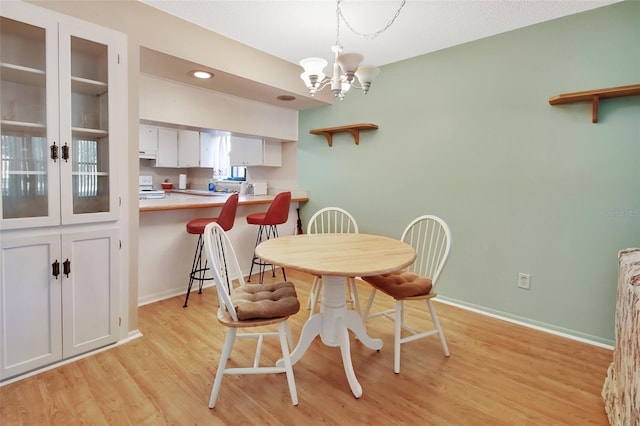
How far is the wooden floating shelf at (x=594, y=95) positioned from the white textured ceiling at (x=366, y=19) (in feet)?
1.97

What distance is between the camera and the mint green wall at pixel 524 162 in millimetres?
2180

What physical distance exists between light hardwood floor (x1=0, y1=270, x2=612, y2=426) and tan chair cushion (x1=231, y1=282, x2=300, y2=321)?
45 centimetres

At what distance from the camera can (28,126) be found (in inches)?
70.2

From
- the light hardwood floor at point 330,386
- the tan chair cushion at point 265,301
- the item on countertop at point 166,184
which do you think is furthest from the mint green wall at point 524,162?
the item on countertop at point 166,184

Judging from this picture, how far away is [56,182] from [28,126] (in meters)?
0.33

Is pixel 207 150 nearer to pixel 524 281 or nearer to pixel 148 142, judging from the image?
pixel 148 142

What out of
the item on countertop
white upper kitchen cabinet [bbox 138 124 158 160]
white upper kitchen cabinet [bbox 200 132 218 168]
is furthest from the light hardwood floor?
the item on countertop

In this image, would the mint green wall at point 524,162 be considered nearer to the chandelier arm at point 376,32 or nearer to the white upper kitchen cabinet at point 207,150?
the chandelier arm at point 376,32

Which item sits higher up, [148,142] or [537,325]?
[148,142]

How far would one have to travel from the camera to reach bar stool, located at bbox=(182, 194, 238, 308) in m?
2.78

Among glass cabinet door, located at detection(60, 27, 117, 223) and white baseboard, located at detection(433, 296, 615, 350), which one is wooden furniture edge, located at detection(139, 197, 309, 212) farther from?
white baseboard, located at detection(433, 296, 615, 350)

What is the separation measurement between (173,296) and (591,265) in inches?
132

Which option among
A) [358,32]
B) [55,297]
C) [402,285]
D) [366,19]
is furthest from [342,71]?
[55,297]

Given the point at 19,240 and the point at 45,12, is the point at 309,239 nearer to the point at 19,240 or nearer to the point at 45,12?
the point at 19,240
